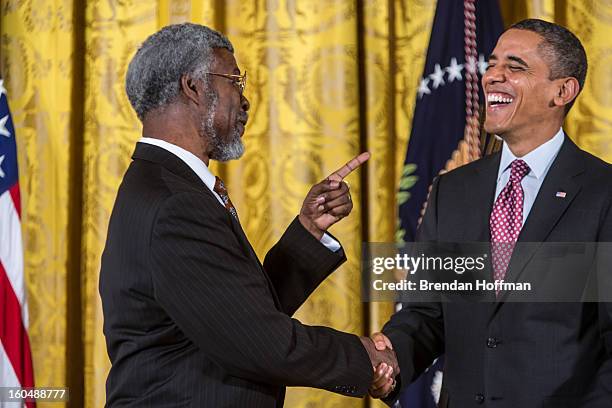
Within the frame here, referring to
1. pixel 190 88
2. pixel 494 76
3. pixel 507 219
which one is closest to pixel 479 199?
pixel 507 219

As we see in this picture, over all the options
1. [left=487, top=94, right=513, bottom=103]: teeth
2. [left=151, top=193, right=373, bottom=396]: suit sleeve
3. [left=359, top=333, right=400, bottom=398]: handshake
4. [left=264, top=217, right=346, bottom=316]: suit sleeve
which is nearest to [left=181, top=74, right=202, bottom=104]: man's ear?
[left=151, top=193, right=373, bottom=396]: suit sleeve

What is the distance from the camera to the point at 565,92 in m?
2.31

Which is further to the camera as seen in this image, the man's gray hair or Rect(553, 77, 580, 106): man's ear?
Rect(553, 77, 580, 106): man's ear

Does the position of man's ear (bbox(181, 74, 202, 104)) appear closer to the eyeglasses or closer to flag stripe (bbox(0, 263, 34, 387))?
the eyeglasses

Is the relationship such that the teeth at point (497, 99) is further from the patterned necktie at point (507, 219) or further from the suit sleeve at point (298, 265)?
the suit sleeve at point (298, 265)

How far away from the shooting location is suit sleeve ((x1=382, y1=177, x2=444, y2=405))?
245 centimetres

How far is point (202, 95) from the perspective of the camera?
2.02 metres

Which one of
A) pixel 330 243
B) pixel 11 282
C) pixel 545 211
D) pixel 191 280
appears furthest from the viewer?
pixel 11 282

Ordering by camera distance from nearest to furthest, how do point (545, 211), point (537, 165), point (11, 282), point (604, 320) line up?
point (604, 320) < point (545, 211) < point (537, 165) < point (11, 282)

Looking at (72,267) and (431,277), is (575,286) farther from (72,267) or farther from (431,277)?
(72,267)

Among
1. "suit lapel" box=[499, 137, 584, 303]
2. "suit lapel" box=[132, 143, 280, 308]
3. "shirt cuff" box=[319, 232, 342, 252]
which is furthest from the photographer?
"shirt cuff" box=[319, 232, 342, 252]

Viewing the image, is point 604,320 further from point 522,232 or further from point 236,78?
point 236,78

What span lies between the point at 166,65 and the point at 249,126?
4.64 ft

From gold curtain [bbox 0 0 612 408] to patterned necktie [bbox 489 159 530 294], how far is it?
1.06m
